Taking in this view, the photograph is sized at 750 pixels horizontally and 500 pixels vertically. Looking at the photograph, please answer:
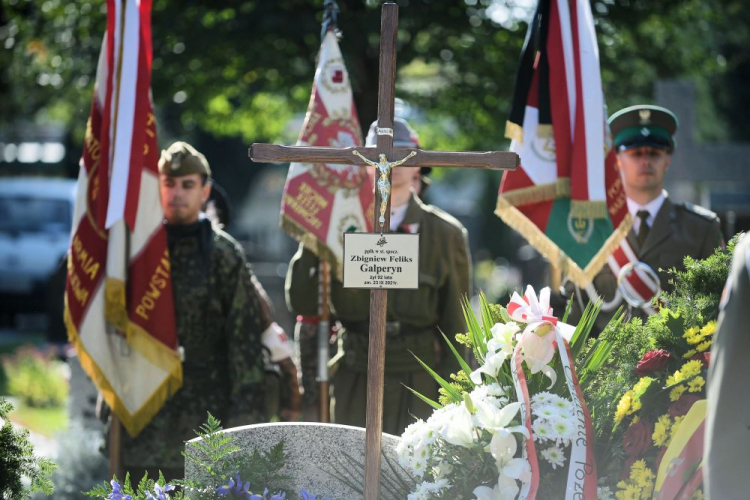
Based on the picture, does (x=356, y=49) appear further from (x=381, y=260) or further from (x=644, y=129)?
(x=381, y=260)

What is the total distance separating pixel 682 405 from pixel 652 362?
0.59 feet

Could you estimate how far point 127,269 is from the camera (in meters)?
5.20

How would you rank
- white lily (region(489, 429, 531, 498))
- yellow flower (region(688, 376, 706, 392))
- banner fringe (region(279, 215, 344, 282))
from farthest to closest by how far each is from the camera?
banner fringe (region(279, 215, 344, 282))
yellow flower (region(688, 376, 706, 392))
white lily (region(489, 429, 531, 498))

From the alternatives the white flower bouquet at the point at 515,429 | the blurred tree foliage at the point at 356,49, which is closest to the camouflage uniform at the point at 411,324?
the white flower bouquet at the point at 515,429

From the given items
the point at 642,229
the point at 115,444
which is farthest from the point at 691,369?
the point at 115,444

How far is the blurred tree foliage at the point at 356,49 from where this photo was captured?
9609 millimetres

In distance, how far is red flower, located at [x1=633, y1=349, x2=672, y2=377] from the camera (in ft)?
11.6

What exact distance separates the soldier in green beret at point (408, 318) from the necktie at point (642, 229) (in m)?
0.86

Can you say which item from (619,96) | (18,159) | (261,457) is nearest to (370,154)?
(261,457)

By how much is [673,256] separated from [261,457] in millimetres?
2527

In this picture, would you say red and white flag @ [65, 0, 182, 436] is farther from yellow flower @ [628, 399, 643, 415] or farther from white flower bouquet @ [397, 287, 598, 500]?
yellow flower @ [628, 399, 643, 415]

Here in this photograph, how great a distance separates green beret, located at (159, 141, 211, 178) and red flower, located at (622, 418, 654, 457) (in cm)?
269

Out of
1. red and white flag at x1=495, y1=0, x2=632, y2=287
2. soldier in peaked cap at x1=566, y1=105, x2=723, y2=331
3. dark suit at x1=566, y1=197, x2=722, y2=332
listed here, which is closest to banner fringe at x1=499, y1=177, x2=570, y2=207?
red and white flag at x1=495, y1=0, x2=632, y2=287

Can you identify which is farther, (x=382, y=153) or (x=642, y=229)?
(x=642, y=229)
